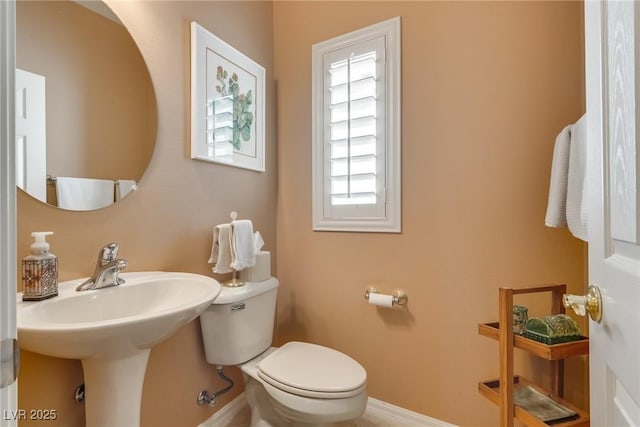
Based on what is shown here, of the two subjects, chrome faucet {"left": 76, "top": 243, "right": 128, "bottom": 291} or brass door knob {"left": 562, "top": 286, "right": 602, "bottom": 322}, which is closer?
brass door knob {"left": 562, "top": 286, "right": 602, "bottom": 322}

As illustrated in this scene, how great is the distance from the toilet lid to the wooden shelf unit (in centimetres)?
49

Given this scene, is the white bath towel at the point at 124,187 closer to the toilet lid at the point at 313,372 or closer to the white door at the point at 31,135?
the white door at the point at 31,135

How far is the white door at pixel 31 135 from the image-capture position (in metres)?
0.93

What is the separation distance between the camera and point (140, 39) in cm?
123

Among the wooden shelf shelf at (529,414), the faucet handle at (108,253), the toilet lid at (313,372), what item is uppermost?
the faucet handle at (108,253)

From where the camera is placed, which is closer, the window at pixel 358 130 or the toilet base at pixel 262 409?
the toilet base at pixel 262 409

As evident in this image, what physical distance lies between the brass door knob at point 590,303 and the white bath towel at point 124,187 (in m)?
1.36

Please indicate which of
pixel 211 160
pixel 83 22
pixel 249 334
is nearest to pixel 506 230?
pixel 249 334

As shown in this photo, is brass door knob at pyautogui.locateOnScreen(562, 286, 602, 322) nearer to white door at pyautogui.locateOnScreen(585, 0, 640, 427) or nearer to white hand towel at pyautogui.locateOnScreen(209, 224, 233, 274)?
white door at pyautogui.locateOnScreen(585, 0, 640, 427)

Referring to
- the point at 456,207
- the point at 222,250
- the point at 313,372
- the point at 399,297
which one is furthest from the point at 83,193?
the point at 456,207

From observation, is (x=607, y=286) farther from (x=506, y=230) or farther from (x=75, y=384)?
(x=75, y=384)

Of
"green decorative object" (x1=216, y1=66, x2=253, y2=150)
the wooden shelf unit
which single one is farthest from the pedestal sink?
the wooden shelf unit

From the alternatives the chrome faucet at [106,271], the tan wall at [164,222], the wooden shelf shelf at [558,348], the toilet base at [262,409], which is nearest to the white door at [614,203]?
the wooden shelf shelf at [558,348]

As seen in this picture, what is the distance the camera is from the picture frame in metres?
1.43
